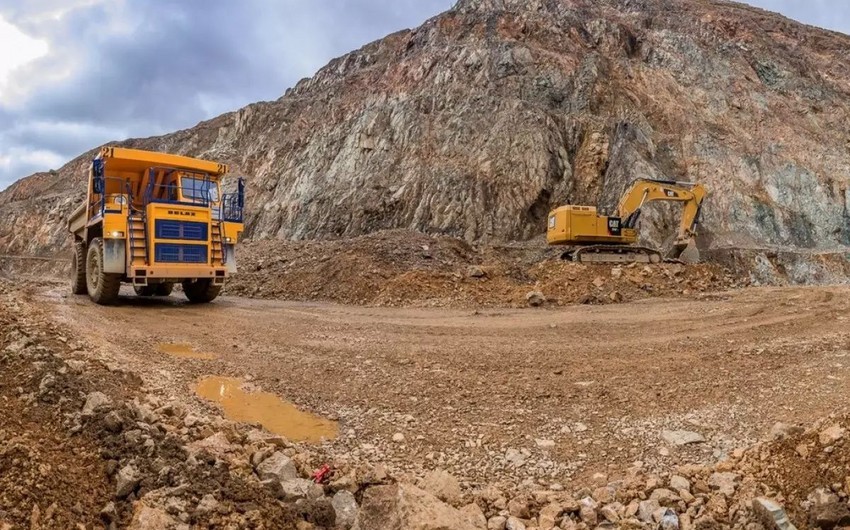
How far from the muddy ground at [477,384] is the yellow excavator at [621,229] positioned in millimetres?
7170

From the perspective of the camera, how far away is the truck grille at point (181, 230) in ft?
38.2

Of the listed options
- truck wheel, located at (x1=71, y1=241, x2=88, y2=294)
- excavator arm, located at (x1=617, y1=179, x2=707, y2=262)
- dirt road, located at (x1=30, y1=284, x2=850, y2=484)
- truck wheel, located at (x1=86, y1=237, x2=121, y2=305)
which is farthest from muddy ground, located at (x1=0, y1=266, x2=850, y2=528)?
excavator arm, located at (x1=617, y1=179, x2=707, y2=262)

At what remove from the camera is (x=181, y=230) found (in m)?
11.9

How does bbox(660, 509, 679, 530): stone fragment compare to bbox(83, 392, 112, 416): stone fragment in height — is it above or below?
below

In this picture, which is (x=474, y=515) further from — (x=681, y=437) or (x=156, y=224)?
(x=156, y=224)

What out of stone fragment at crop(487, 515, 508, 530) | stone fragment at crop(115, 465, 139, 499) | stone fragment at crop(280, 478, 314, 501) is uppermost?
stone fragment at crop(115, 465, 139, 499)

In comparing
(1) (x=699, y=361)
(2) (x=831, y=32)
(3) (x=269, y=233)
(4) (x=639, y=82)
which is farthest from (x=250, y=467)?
(2) (x=831, y=32)

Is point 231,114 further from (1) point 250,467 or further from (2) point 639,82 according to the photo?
(1) point 250,467

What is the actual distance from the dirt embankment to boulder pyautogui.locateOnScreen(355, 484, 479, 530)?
1004cm

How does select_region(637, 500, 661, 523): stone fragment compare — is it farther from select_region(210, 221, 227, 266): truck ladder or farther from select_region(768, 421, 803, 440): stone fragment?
select_region(210, 221, 227, 266): truck ladder

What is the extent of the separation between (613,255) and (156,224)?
1267 centimetres

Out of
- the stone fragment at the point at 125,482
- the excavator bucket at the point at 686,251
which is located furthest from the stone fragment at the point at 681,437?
the excavator bucket at the point at 686,251

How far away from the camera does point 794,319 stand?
9.94 meters

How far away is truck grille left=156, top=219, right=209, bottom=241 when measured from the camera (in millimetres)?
11641
